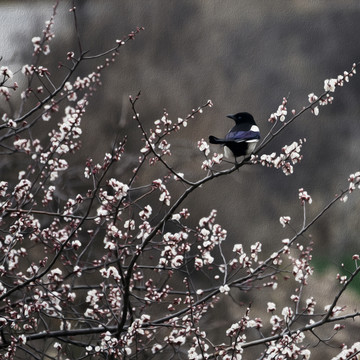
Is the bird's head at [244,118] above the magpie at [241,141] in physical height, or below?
above

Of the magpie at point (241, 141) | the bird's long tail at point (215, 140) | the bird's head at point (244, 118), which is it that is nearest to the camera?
the bird's long tail at point (215, 140)

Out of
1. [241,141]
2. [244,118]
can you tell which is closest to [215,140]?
[241,141]

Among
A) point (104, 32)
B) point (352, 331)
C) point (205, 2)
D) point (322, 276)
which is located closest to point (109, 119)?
point (104, 32)

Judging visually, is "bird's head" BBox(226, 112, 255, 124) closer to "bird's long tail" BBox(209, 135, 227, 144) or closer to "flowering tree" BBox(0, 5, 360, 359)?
"flowering tree" BBox(0, 5, 360, 359)

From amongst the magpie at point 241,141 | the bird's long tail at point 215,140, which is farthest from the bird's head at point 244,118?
the bird's long tail at point 215,140

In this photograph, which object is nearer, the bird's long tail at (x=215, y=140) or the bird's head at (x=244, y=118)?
the bird's long tail at (x=215, y=140)

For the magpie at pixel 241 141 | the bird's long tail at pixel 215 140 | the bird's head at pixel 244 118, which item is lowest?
the bird's long tail at pixel 215 140

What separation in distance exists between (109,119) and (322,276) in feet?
7.49

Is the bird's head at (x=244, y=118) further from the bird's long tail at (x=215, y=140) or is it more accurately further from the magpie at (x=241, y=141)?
the bird's long tail at (x=215, y=140)

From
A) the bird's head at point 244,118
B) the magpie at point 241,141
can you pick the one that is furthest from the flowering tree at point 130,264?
the bird's head at point 244,118

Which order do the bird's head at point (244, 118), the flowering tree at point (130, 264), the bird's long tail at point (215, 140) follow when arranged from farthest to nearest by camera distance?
the bird's head at point (244, 118), the flowering tree at point (130, 264), the bird's long tail at point (215, 140)

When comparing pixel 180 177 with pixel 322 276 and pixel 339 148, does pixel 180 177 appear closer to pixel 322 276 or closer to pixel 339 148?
pixel 322 276

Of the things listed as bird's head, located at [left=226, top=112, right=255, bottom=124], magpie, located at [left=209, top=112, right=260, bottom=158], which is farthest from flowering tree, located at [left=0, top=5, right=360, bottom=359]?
bird's head, located at [left=226, top=112, right=255, bottom=124]

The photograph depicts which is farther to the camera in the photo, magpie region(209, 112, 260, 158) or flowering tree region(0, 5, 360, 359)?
magpie region(209, 112, 260, 158)
